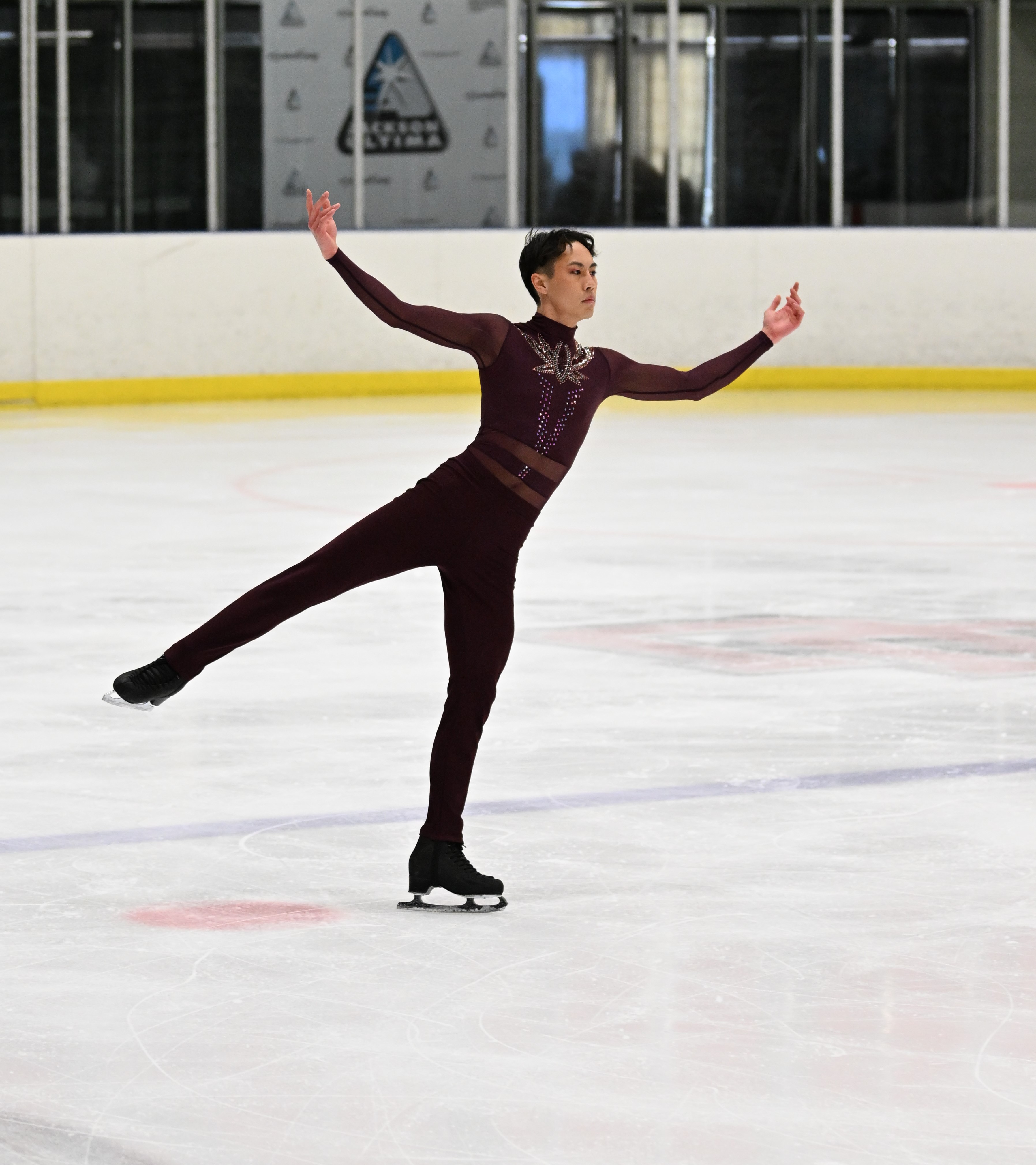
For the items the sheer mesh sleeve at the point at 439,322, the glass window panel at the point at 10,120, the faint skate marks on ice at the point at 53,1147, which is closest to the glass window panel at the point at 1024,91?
the glass window panel at the point at 10,120

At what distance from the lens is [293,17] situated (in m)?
20.9

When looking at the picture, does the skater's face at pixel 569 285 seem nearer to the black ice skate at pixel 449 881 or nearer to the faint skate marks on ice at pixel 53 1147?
the black ice skate at pixel 449 881

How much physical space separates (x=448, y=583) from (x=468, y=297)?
14506mm

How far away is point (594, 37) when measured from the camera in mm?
21953

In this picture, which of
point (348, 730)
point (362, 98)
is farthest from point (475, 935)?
point (362, 98)

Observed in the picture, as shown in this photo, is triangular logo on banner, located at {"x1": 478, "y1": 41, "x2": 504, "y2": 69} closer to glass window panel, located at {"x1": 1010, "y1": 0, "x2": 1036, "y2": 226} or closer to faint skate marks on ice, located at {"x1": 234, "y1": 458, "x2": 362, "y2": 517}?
glass window panel, located at {"x1": 1010, "y1": 0, "x2": 1036, "y2": 226}

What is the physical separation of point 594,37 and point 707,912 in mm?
18391

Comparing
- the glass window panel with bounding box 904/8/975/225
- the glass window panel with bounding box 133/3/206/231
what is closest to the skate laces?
the glass window panel with bounding box 133/3/206/231

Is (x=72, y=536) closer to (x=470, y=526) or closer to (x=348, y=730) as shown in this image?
(x=348, y=730)

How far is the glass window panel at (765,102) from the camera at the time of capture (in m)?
22.4

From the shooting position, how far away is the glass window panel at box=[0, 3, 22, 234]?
20.9 m

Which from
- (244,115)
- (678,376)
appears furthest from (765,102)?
(678,376)

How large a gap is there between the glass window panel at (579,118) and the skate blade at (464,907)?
58.1 feet

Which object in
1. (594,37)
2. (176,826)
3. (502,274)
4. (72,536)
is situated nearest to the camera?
(176,826)
